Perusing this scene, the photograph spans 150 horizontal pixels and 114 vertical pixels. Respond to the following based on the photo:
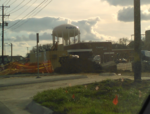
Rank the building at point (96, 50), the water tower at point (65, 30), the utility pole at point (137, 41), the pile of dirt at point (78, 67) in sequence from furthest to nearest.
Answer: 1. the building at point (96, 50)
2. the water tower at point (65, 30)
3. the pile of dirt at point (78, 67)
4. the utility pole at point (137, 41)

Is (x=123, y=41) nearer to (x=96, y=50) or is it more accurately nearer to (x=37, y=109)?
(x=96, y=50)

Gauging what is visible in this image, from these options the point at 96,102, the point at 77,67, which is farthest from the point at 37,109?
the point at 77,67

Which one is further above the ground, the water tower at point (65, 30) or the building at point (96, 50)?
the water tower at point (65, 30)

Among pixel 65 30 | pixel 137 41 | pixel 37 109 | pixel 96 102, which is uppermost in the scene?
pixel 65 30

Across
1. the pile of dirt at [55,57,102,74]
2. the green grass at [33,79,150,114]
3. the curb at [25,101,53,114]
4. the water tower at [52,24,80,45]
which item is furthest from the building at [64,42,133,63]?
the curb at [25,101,53,114]

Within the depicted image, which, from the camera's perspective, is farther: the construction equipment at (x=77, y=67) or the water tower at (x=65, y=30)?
the water tower at (x=65, y=30)

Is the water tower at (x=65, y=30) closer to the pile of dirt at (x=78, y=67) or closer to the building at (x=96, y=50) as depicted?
the building at (x=96, y=50)

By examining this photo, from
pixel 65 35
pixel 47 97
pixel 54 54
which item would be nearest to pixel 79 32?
pixel 65 35

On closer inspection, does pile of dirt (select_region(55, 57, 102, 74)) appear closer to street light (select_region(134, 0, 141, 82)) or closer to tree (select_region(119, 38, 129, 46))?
street light (select_region(134, 0, 141, 82))

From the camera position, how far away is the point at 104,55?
51.8m

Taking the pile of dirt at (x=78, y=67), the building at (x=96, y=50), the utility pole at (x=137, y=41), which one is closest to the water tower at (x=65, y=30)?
the building at (x=96, y=50)

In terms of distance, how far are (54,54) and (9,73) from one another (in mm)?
8834

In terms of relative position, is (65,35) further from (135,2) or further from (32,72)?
(135,2)

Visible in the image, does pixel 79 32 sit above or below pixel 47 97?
above
